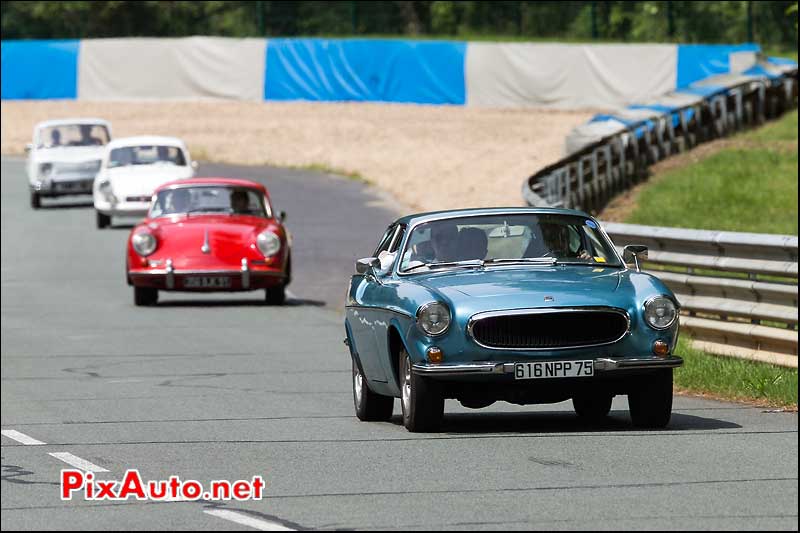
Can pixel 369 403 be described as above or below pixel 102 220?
above

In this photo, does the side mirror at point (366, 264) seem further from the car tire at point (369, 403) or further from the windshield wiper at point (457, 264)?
the car tire at point (369, 403)

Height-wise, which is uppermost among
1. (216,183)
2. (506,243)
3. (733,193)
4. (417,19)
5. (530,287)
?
(417,19)

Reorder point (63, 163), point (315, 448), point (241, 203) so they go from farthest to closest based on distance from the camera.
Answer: point (63, 163) → point (241, 203) → point (315, 448)

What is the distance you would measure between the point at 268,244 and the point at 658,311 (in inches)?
521

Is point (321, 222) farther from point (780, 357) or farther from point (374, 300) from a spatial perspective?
point (374, 300)

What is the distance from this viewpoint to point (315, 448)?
9.86m

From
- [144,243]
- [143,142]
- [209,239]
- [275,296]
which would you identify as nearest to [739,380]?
[209,239]

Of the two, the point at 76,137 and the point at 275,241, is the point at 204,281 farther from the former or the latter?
the point at 76,137

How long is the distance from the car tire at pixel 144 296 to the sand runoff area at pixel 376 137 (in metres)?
12.9

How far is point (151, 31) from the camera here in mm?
72312

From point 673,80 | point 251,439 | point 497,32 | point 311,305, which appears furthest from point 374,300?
point 497,32

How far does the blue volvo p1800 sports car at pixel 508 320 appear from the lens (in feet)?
25.7

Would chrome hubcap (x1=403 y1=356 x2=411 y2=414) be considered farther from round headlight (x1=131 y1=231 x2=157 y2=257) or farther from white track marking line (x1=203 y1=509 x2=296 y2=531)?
round headlight (x1=131 y1=231 x2=157 y2=257)

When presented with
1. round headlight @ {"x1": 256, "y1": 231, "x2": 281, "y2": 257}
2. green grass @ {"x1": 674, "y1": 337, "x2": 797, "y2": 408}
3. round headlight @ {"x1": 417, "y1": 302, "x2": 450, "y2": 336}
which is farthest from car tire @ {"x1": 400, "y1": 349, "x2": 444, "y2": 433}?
round headlight @ {"x1": 256, "y1": 231, "x2": 281, "y2": 257}
